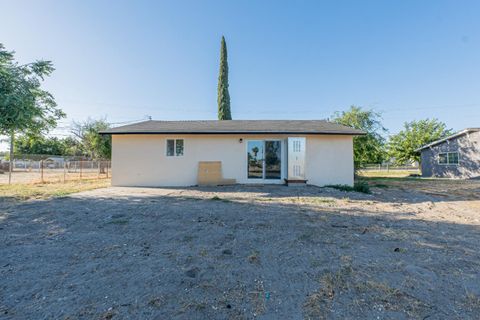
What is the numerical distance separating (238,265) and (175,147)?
28.1ft

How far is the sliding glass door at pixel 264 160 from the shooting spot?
1041 cm

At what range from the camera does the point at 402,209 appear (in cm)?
599

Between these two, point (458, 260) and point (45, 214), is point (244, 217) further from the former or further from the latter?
point (45, 214)

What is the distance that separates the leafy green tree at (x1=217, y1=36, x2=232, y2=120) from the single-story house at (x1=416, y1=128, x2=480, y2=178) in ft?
64.7

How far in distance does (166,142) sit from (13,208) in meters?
5.74

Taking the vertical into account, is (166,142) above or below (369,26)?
below

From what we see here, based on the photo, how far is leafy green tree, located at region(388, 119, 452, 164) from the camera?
82.6 ft

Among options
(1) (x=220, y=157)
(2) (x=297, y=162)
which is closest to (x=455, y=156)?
(2) (x=297, y=162)

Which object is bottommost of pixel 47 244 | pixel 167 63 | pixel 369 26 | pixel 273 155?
pixel 47 244

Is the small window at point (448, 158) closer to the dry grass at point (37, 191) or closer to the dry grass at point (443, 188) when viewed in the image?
the dry grass at point (443, 188)

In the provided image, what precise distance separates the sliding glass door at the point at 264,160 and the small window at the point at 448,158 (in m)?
18.1

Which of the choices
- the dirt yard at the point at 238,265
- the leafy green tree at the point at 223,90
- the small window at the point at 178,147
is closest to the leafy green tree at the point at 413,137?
the leafy green tree at the point at 223,90

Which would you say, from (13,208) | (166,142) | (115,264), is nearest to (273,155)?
(166,142)

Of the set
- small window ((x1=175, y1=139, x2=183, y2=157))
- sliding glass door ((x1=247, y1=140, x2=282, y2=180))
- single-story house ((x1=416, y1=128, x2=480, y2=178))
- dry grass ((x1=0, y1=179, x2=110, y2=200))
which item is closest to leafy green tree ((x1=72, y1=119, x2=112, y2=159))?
dry grass ((x1=0, y1=179, x2=110, y2=200))
